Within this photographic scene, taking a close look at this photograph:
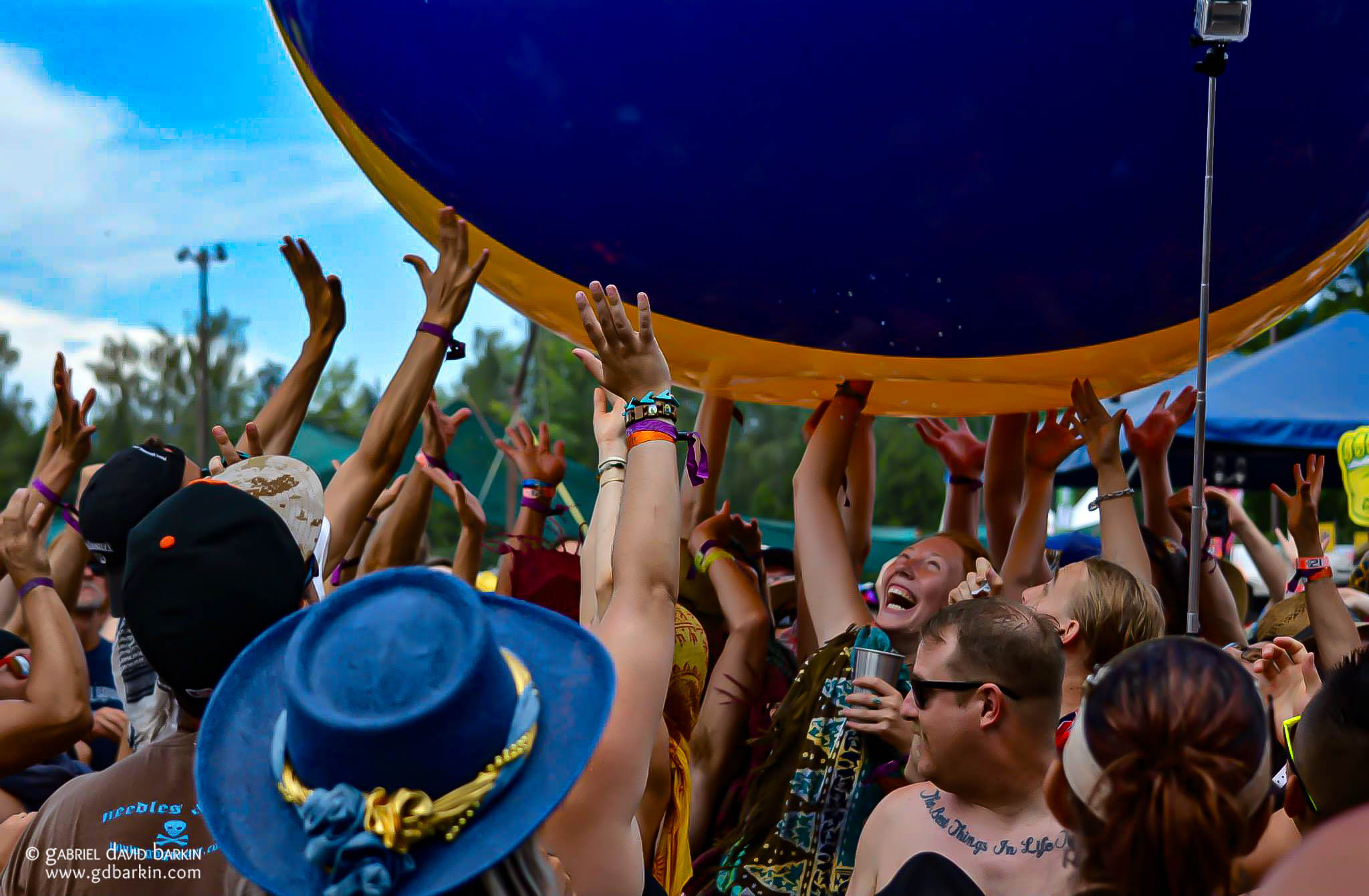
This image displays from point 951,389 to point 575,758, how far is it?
2.07 m

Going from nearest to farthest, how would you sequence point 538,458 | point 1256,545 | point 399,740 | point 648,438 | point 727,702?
point 399,740, point 648,438, point 727,702, point 538,458, point 1256,545

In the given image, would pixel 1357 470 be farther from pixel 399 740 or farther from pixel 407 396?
pixel 399 740

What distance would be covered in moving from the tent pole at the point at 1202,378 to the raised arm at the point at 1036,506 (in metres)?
0.92

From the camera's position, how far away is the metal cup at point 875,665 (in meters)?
2.52

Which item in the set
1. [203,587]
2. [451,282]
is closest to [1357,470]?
[451,282]

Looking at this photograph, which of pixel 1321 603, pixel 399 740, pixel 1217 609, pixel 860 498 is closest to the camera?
pixel 399 740

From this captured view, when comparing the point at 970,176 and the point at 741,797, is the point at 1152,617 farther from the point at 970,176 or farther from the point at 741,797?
the point at 741,797

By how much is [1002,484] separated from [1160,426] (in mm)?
518

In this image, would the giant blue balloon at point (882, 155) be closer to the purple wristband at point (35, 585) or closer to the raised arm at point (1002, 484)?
the raised arm at point (1002, 484)

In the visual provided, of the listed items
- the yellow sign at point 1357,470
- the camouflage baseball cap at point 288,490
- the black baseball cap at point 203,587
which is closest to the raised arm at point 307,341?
the camouflage baseball cap at point 288,490

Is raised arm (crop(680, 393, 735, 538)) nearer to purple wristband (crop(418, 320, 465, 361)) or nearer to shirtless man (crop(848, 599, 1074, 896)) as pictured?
purple wristband (crop(418, 320, 465, 361))

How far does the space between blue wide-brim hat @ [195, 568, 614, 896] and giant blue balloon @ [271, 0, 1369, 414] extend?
1.34 m

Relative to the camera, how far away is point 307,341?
3.27 m

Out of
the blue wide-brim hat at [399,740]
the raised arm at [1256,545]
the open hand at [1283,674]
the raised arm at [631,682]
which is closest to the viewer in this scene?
the blue wide-brim hat at [399,740]
